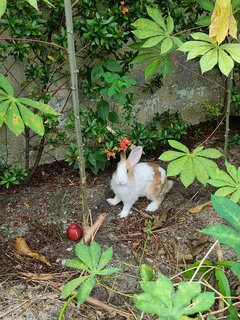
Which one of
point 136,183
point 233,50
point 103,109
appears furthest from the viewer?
point 103,109

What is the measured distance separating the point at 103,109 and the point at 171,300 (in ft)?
5.02

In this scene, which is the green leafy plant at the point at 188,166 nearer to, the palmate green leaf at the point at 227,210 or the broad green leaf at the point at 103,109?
the broad green leaf at the point at 103,109

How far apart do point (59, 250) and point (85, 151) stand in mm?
584

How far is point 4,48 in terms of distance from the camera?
2.22 m

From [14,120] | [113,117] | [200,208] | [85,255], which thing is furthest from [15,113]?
[200,208]

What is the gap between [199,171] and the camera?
7.20ft

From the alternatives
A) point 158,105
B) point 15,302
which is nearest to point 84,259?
point 15,302

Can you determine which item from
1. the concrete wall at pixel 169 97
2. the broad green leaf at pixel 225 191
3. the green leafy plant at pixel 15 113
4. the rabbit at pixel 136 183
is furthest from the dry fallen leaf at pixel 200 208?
the green leafy plant at pixel 15 113

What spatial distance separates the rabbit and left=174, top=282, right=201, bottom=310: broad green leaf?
45.0 inches

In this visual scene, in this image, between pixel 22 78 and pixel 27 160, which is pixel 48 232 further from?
pixel 22 78

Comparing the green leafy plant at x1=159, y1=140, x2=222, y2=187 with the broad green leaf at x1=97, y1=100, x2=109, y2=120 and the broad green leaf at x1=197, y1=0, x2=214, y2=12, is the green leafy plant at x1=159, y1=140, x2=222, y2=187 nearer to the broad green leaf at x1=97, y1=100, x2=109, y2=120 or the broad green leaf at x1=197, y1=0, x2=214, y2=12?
the broad green leaf at x1=97, y1=100, x2=109, y2=120

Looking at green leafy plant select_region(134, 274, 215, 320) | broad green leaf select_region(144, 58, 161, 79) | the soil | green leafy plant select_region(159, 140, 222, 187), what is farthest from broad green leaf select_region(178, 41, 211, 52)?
green leafy plant select_region(134, 274, 215, 320)

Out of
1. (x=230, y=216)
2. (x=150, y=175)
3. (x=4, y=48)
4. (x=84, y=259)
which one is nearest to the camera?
(x=230, y=216)

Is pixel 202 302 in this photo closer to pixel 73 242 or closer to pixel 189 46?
pixel 189 46
